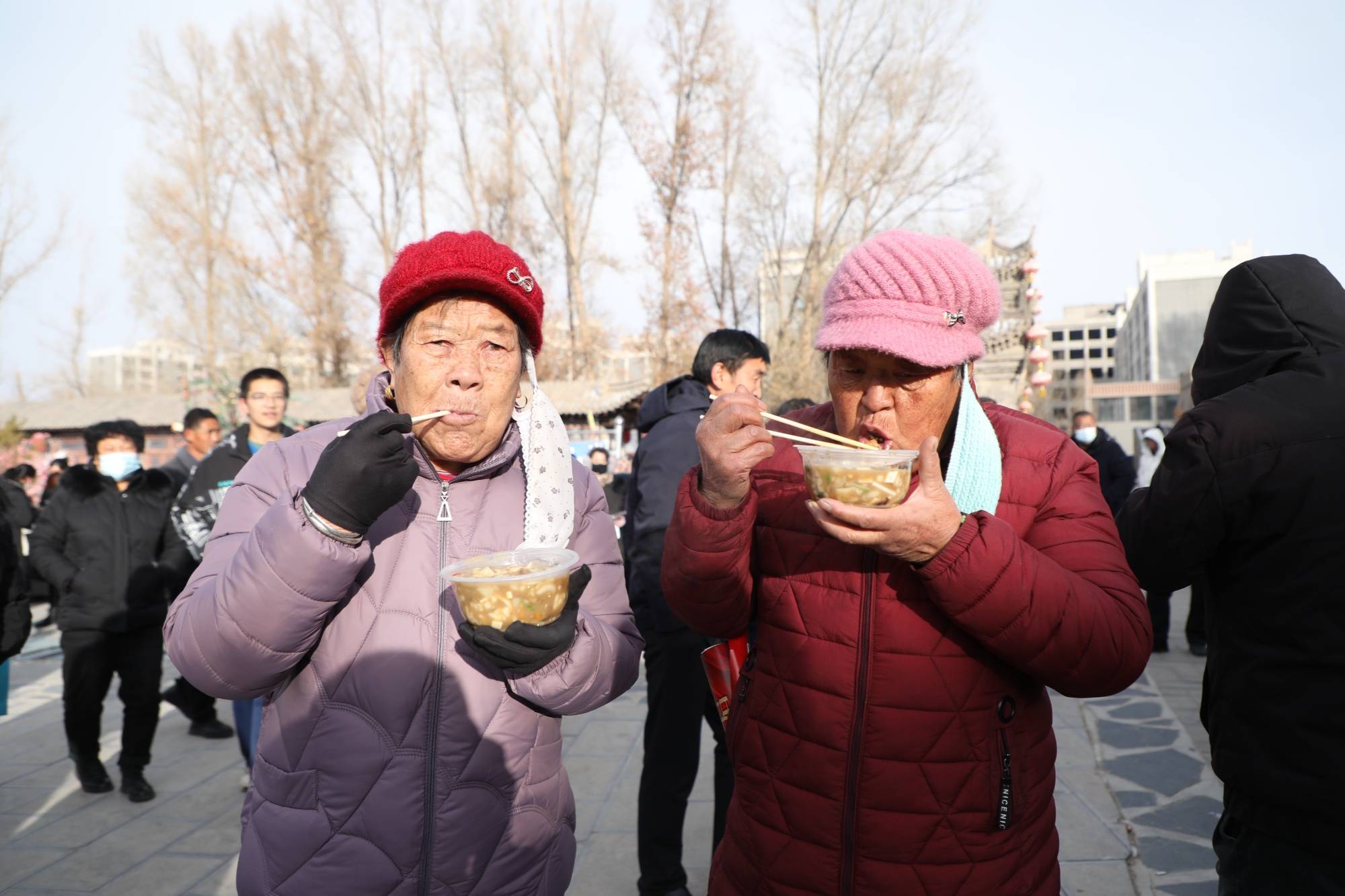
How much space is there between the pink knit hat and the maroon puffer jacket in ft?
1.07

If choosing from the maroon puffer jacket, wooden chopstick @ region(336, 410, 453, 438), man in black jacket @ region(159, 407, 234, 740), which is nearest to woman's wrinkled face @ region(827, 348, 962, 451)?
the maroon puffer jacket

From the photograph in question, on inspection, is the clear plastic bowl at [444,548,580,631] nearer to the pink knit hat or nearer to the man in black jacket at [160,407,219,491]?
the pink knit hat

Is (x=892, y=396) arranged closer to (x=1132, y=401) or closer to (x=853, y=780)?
(x=853, y=780)

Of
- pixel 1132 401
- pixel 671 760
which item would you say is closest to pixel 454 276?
pixel 671 760

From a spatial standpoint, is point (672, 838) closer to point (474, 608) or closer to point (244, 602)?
point (474, 608)

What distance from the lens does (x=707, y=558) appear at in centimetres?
197

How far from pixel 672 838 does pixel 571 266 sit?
31.3 m

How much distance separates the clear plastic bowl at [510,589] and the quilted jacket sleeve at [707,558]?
0.26 metres

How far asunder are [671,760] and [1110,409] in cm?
7619

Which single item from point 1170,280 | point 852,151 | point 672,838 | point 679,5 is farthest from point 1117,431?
point 672,838

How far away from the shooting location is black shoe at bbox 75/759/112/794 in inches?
213

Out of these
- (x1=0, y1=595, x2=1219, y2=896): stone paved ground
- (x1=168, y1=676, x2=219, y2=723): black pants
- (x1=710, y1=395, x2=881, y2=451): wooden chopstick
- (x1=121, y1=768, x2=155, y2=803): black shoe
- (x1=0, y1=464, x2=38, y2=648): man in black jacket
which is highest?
(x1=710, y1=395, x2=881, y2=451): wooden chopstick

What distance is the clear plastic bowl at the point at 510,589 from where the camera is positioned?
180cm

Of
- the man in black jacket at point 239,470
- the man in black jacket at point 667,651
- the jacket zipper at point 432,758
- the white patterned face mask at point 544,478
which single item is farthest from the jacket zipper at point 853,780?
the man in black jacket at point 239,470
